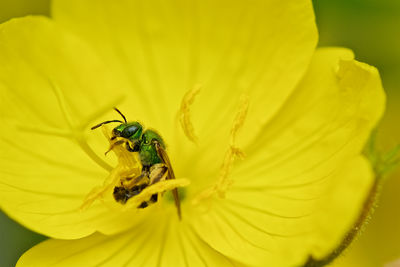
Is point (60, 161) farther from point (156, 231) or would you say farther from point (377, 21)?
point (377, 21)

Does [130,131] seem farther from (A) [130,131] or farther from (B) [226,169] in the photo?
(B) [226,169]

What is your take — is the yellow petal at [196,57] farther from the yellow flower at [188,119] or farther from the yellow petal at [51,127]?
the yellow petal at [51,127]

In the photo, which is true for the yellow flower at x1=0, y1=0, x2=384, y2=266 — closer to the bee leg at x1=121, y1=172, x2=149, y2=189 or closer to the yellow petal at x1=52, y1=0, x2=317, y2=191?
the yellow petal at x1=52, y1=0, x2=317, y2=191

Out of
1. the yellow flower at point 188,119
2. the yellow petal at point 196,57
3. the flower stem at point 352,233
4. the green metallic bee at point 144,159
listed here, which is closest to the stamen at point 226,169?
the yellow flower at point 188,119

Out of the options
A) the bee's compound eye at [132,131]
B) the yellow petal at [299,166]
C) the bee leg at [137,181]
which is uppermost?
the bee's compound eye at [132,131]

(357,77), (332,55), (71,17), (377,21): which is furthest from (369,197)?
(377,21)

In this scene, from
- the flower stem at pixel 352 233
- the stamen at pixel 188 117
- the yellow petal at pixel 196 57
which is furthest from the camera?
the yellow petal at pixel 196 57
